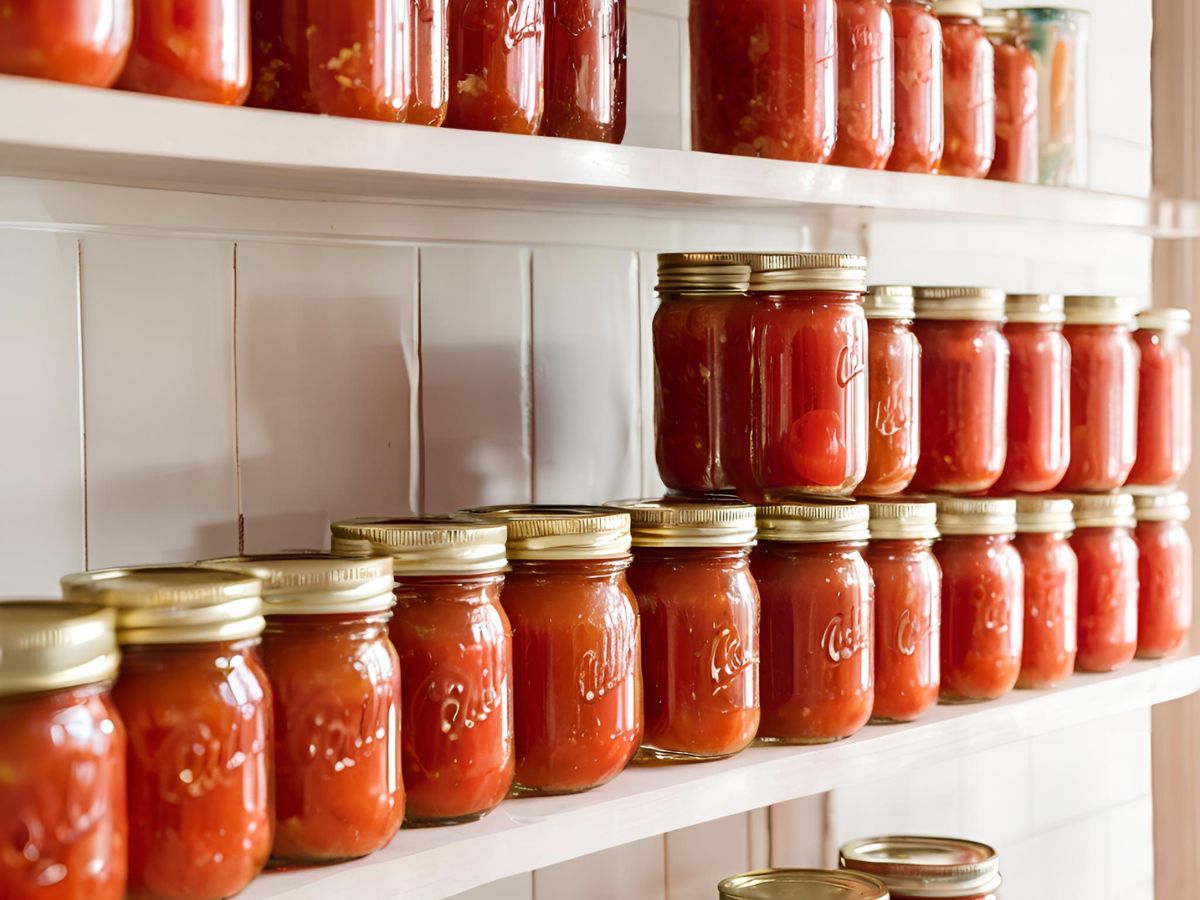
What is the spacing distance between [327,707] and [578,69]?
45 centimetres

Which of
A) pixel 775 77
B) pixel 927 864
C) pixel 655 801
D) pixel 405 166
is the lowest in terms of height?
pixel 927 864

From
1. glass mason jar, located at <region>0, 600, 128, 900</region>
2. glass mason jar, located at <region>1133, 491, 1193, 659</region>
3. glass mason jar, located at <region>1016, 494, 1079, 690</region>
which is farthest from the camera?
glass mason jar, located at <region>1133, 491, 1193, 659</region>

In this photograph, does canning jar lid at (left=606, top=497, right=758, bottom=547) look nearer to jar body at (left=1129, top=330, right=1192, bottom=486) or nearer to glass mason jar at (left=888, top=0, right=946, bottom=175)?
glass mason jar at (left=888, top=0, right=946, bottom=175)

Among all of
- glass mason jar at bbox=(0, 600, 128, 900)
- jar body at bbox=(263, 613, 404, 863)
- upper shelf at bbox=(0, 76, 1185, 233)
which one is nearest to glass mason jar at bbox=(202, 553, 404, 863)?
jar body at bbox=(263, 613, 404, 863)

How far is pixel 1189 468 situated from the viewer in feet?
5.26

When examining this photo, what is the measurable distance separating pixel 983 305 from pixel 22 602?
0.81 m

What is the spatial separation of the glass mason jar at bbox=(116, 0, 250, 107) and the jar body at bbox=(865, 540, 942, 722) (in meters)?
0.62

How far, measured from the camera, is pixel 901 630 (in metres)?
1.14

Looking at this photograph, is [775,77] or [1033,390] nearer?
[775,77]

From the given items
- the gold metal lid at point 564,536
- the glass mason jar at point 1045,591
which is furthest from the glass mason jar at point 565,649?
the glass mason jar at point 1045,591

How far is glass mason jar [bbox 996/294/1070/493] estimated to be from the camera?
4.30ft

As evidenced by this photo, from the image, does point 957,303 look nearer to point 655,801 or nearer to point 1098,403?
point 1098,403

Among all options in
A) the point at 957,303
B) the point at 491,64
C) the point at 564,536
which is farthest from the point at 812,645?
the point at 491,64

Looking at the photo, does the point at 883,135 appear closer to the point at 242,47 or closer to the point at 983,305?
the point at 983,305
